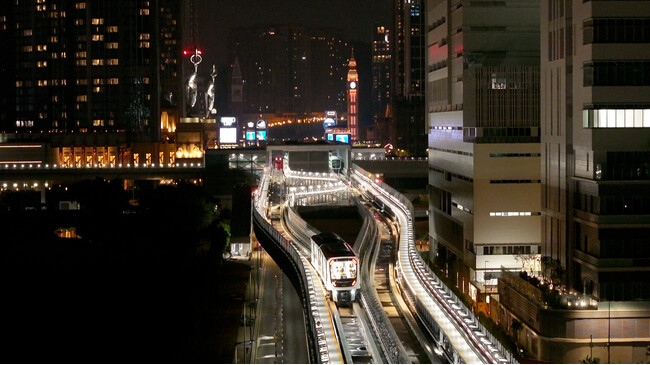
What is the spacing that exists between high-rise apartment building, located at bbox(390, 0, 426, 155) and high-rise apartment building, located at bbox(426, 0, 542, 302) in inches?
2688

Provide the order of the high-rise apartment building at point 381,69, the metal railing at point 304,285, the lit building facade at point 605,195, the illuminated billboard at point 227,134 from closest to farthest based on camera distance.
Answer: the metal railing at point 304,285
the lit building facade at point 605,195
the illuminated billboard at point 227,134
the high-rise apartment building at point 381,69

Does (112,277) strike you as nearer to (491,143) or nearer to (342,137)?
(491,143)

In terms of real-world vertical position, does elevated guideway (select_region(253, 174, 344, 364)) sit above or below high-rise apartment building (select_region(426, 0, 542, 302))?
below

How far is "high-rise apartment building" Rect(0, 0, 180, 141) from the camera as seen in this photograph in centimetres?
10612

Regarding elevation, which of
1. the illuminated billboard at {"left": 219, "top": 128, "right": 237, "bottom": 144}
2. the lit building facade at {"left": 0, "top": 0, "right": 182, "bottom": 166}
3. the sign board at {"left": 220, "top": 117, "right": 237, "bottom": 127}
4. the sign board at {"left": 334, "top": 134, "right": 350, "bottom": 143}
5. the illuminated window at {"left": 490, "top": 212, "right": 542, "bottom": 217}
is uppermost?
the lit building facade at {"left": 0, "top": 0, "right": 182, "bottom": 166}

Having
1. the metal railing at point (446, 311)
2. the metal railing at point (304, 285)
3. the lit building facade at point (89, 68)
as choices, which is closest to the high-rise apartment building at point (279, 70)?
the lit building facade at point (89, 68)

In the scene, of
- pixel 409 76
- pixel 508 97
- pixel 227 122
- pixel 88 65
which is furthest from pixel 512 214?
pixel 409 76

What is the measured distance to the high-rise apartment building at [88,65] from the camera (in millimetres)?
106125

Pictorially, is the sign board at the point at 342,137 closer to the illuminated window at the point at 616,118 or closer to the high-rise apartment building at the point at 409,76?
the high-rise apartment building at the point at 409,76

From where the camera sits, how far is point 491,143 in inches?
1532

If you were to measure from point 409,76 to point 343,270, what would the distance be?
10340cm

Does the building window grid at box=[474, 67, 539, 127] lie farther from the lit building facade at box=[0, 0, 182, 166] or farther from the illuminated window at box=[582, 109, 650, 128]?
the lit building facade at box=[0, 0, 182, 166]

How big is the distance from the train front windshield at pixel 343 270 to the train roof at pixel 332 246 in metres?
0.34

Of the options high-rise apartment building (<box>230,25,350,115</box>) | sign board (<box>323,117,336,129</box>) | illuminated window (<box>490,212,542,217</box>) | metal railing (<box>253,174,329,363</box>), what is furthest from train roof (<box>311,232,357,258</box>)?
high-rise apartment building (<box>230,25,350,115</box>)
